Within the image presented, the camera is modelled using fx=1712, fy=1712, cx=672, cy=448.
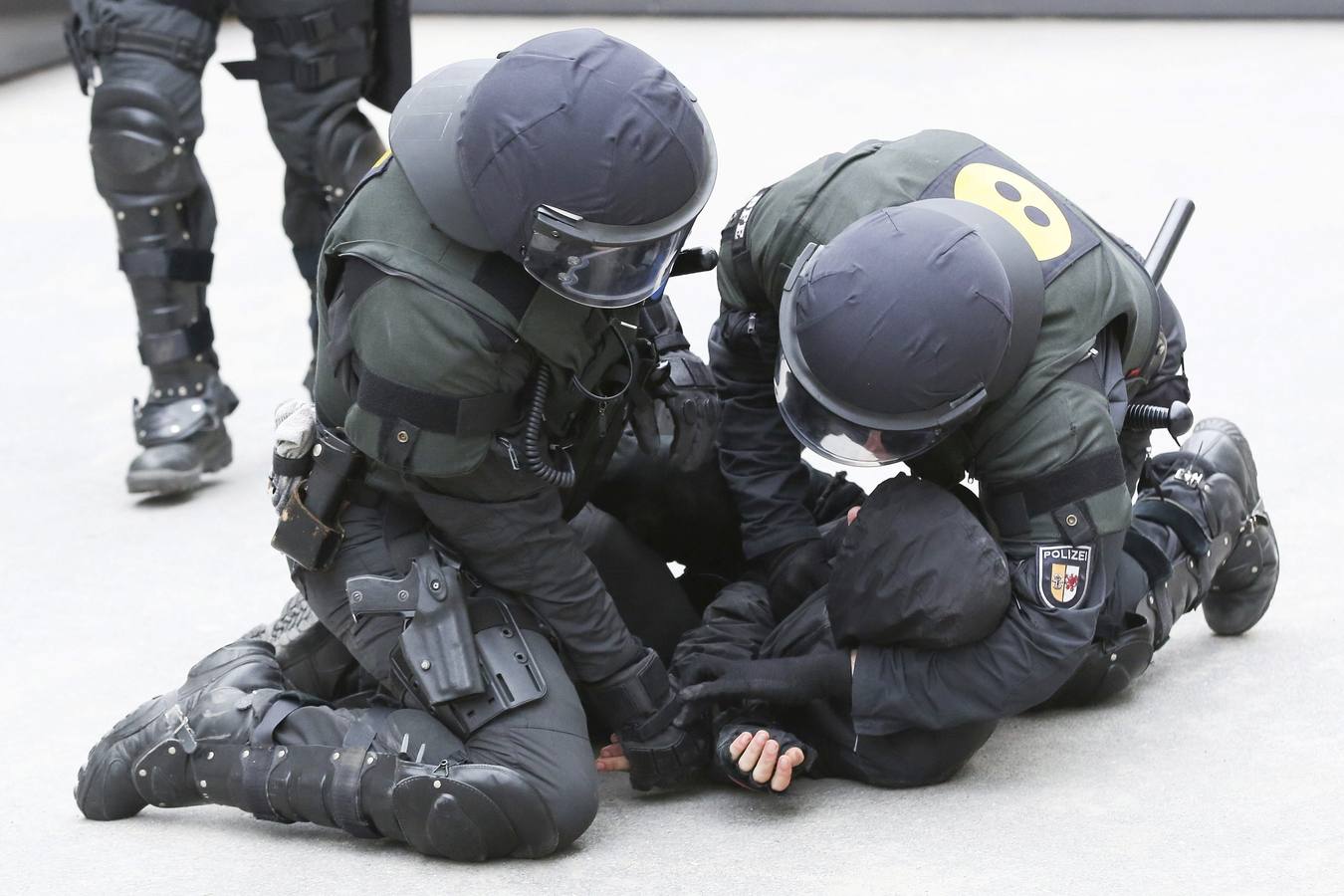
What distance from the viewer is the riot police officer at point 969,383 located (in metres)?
2.26

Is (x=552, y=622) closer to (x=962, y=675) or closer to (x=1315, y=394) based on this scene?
(x=962, y=675)

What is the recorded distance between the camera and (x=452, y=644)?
7.93ft

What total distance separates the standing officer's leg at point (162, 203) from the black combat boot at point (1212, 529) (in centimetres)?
219

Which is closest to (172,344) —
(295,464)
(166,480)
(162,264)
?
(162,264)

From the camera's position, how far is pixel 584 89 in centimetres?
220

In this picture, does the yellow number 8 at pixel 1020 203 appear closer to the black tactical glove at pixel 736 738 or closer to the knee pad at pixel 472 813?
the black tactical glove at pixel 736 738

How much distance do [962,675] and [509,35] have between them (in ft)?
21.2

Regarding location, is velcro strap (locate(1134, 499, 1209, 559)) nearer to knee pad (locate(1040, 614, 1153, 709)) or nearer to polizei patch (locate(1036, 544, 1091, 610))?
knee pad (locate(1040, 614, 1153, 709))

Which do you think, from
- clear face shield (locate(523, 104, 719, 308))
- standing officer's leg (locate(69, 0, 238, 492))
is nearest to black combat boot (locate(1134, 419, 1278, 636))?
clear face shield (locate(523, 104, 719, 308))

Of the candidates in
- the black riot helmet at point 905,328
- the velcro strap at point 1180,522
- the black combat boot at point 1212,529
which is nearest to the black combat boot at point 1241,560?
the black combat boot at point 1212,529

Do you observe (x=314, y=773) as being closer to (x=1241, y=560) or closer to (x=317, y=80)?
(x=1241, y=560)

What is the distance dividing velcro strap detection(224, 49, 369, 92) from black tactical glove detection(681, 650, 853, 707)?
2.04 metres

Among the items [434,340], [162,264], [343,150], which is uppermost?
[434,340]

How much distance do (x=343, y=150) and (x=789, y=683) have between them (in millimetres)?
2054
